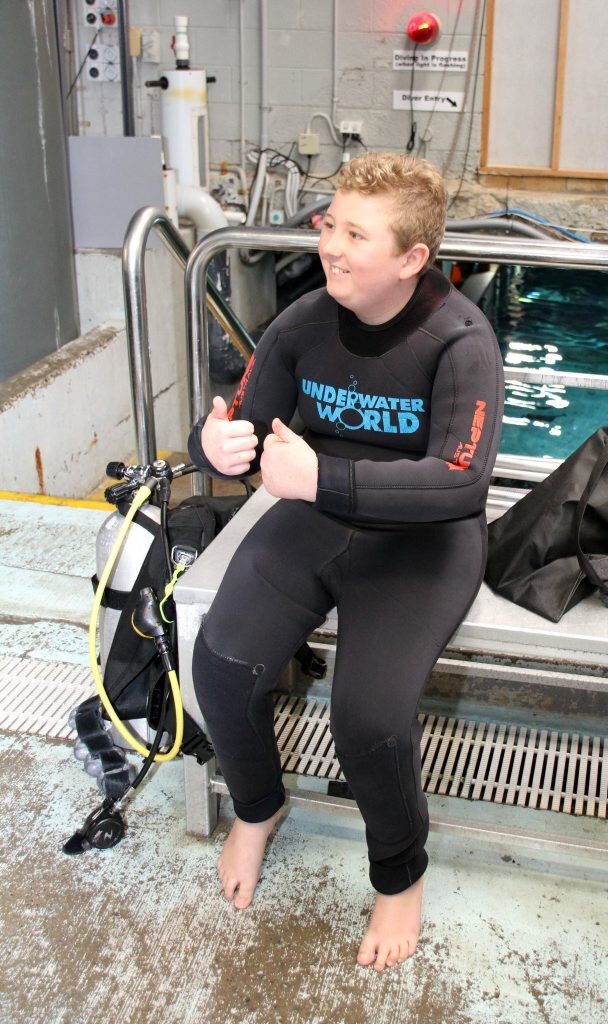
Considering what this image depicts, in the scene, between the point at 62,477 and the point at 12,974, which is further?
the point at 62,477

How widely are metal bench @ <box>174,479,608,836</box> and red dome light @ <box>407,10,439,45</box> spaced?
4.76 m

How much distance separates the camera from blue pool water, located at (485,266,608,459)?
507cm

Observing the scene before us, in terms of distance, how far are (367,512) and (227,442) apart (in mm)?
241

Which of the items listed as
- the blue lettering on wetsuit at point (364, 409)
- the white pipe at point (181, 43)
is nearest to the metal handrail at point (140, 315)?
the blue lettering on wetsuit at point (364, 409)

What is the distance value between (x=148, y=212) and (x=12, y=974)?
1.37m

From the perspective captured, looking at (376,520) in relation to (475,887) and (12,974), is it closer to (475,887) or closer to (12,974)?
(475,887)

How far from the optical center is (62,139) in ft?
14.4

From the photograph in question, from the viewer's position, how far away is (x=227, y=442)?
136 centimetres

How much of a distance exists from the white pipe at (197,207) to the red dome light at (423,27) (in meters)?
1.71

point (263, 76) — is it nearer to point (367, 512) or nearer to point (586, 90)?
point (586, 90)

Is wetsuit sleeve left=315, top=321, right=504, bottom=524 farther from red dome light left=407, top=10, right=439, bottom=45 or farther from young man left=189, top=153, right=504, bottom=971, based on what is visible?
red dome light left=407, top=10, right=439, bottom=45

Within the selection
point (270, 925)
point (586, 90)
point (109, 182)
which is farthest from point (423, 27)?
point (270, 925)

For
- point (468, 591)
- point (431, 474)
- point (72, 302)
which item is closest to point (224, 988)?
point (468, 591)

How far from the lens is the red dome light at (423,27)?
572cm
